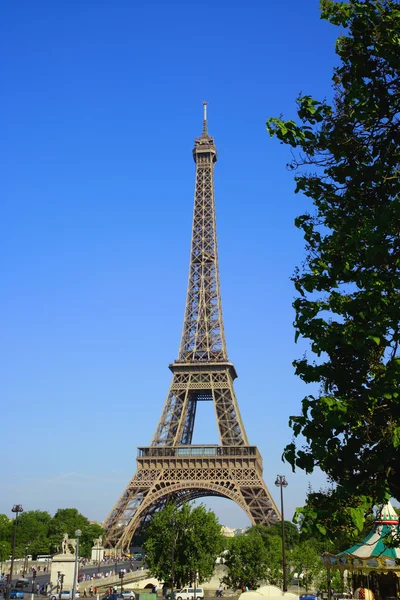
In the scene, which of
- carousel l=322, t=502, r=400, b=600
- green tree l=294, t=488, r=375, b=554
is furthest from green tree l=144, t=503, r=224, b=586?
green tree l=294, t=488, r=375, b=554

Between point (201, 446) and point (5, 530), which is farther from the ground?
point (201, 446)

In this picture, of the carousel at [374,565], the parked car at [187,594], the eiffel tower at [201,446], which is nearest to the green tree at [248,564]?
the parked car at [187,594]

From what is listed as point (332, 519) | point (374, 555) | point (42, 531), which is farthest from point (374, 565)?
point (42, 531)

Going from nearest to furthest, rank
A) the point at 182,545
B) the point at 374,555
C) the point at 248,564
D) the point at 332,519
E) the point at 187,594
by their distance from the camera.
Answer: the point at 332,519 < the point at 374,555 < the point at 182,545 < the point at 187,594 < the point at 248,564

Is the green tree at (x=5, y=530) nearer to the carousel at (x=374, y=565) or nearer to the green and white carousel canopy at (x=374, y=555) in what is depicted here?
the carousel at (x=374, y=565)

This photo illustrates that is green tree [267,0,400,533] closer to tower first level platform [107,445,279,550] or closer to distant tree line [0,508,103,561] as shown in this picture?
tower first level platform [107,445,279,550]

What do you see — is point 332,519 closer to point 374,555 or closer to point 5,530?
point 374,555

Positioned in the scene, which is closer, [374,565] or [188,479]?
[374,565]
